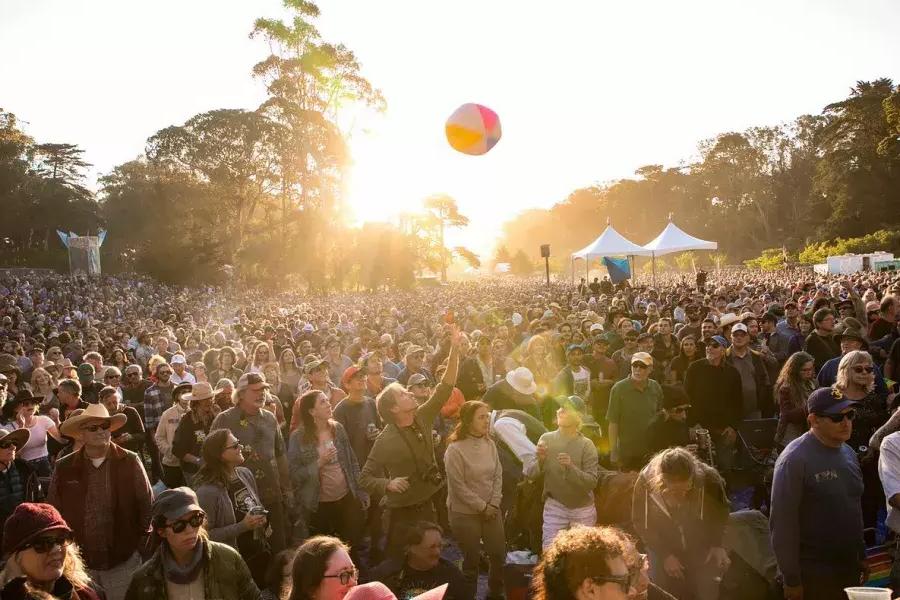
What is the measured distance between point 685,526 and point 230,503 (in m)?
2.39

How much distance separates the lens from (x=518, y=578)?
160 inches

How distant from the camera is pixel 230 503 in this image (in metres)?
3.67

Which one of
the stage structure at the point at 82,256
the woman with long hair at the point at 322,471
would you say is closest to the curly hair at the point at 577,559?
the woman with long hair at the point at 322,471

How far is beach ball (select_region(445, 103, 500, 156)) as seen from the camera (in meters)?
6.64

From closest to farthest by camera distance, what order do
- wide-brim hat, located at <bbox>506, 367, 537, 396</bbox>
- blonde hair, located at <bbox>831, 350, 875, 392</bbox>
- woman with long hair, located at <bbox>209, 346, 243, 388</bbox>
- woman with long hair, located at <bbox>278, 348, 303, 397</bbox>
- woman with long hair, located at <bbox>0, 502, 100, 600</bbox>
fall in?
1. woman with long hair, located at <bbox>0, 502, 100, 600</bbox>
2. blonde hair, located at <bbox>831, 350, 875, 392</bbox>
3. wide-brim hat, located at <bbox>506, 367, 537, 396</bbox>
4. woman with long hair, located at <bbox>209, 346, 243, 388</bbox>
5. woman with long hair, located at <bbox>278, 348, 303, 397</bbox>

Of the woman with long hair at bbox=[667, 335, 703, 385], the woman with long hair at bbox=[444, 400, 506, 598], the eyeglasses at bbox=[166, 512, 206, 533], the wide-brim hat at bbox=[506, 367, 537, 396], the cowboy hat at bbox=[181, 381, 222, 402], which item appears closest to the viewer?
the eyeglasses at bbox=[166, 512, 206, 533]

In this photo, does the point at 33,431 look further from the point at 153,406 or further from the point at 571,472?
the point at 571,472

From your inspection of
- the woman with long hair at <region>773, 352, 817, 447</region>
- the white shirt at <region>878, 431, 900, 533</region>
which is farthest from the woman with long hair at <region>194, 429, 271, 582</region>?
the woman with long hair at <region>773, 352, 817, 447</region>

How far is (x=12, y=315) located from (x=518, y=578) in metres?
17.8

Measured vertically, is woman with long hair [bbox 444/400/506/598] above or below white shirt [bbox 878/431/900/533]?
below

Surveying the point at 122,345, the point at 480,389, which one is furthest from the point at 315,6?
the point at 480,389

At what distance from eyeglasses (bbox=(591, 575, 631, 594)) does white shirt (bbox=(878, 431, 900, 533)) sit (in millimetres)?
1859

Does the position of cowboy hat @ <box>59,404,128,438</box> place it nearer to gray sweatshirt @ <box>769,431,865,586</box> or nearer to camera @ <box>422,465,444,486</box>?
camera @ <box>422,465,444,486</box>

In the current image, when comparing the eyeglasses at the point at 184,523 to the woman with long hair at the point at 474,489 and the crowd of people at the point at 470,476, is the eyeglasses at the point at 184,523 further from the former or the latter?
the woman with long hair at the point at 474,489
